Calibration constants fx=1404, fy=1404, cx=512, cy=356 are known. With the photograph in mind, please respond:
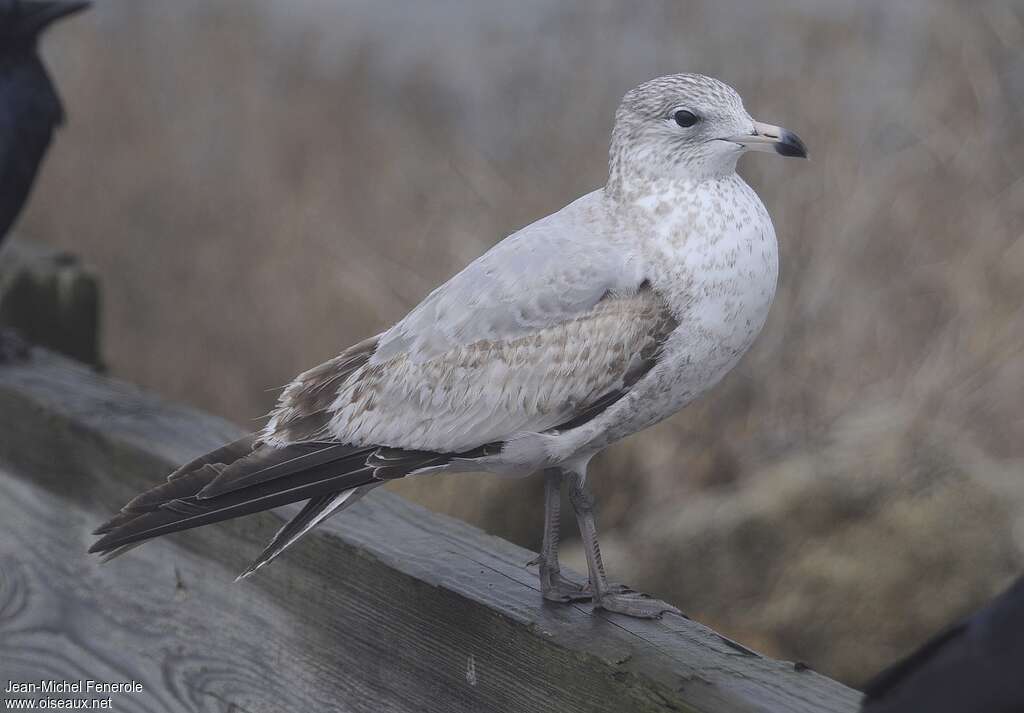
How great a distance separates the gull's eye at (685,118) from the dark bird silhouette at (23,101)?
2427mm

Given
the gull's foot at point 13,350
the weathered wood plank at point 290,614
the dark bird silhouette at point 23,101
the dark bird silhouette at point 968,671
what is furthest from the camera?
the dark bird silhouette at point 23,101

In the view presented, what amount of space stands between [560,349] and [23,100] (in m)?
2.63

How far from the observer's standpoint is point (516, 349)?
6.30ft

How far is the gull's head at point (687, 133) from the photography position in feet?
6.34

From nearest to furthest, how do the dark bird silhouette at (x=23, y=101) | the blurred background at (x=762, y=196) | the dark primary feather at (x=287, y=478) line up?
the dark primary feather at (x=287, y=478), the dark bird silhouette at (x=23, y=101), the blurred background at (x=762, y=196)

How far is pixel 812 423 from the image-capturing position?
4492 mm

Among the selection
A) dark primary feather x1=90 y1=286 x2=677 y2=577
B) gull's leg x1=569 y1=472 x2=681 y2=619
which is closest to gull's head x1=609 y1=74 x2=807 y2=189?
dark primary feather x1=90 y1=286 x2=677 y2=577

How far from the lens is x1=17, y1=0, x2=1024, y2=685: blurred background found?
4.04 meters

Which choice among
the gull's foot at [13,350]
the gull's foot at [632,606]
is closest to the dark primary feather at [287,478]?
the gull's foot at [632,606]

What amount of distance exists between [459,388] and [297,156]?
408 centimetres

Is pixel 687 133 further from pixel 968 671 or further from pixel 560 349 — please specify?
pixel 968 671

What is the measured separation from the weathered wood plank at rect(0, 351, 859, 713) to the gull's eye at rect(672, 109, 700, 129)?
0.67m

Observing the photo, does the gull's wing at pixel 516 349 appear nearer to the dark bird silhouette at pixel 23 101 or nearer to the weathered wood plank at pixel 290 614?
the weathered wood plank at pixel 290 614

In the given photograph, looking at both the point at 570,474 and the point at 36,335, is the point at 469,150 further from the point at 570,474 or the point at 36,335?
the point at 570,474
